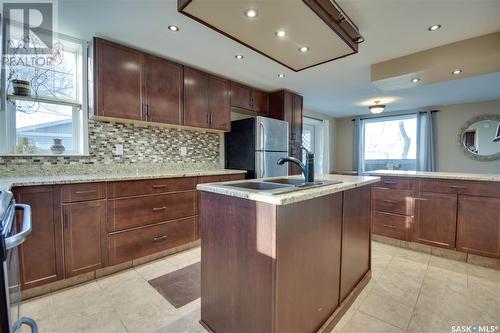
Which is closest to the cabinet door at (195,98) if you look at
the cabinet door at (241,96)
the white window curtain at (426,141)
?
the cabinet door at (241,96)

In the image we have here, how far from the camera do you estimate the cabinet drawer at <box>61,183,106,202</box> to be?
1.88m

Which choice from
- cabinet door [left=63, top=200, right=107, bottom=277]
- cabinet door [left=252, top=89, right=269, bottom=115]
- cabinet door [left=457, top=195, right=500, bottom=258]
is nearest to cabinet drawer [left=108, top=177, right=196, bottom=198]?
cabinet door [left=63, top=200, right=107, bottom=277]

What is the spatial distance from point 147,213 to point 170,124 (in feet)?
3.62

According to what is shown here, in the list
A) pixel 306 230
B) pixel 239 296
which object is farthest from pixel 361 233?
pixel 239 296

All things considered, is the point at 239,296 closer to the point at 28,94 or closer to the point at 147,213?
the point at 147,213

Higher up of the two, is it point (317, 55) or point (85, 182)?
point (317, 55)

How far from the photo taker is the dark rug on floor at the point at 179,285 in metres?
1.77

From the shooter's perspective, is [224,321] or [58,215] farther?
[58,215]

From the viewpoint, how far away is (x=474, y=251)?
7.77 feet

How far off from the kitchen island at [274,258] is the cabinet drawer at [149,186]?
117cm

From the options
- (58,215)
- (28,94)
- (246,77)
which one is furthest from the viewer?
(246,77)

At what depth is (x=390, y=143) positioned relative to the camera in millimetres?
5941

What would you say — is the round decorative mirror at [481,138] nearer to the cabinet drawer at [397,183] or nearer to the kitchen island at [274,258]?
the cabinet drawer at [397,183]

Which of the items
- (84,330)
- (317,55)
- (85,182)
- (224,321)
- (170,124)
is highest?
(317,55)
